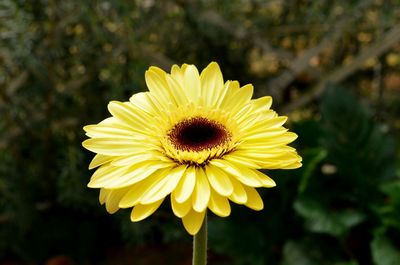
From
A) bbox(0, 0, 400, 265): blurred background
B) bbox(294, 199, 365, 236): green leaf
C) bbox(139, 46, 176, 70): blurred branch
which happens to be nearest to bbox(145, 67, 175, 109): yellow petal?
bbox(0, 0, 400, 265): blurred background

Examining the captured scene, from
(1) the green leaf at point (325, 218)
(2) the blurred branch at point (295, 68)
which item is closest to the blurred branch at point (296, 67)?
(2) the blurred branch at point (295, 68)

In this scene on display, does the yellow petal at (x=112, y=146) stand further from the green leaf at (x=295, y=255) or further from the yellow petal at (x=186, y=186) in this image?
the green leaf at (x=295, y=255)

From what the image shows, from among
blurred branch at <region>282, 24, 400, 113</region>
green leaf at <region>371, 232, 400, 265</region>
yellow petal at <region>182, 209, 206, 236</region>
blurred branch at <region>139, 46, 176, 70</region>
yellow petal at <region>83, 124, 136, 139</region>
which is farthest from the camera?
blurred branch at <region>282, 24, 400, 113</region>

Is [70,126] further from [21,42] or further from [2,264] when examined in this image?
[2,264]

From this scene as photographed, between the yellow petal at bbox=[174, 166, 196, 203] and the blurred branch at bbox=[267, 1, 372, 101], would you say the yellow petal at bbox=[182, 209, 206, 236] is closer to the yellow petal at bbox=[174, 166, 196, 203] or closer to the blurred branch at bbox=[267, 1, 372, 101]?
the yellow petal at bbox=[174, 166, 196, 203]

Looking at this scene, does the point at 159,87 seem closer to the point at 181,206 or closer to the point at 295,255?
the point at 181,206

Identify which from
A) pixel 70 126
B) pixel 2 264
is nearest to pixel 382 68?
pixel 70 126
